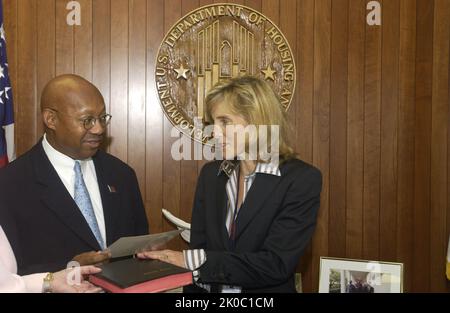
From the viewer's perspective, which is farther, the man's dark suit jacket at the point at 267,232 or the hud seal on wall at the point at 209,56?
the hud seal on wall at the point at 209,56

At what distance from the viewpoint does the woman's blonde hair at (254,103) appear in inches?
70.7

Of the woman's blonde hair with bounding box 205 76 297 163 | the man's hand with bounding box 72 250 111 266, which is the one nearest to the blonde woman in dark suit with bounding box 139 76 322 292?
the woman's blonde hair with bounding box 205 76 297 163

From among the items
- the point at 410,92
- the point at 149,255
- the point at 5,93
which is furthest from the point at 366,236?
Answer: the point at 5,93

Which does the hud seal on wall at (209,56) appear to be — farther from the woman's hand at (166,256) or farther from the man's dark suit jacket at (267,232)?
the woman's hand at (166,256)

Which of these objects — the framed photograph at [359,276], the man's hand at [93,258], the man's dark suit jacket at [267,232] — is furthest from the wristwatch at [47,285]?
the framed photograph at [359,276]

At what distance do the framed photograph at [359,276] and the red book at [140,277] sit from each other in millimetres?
1577

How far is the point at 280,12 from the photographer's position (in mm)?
2811

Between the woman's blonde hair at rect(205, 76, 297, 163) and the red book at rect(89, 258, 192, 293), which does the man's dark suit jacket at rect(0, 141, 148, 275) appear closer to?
the red book at rect(89, 258, 192, 293)

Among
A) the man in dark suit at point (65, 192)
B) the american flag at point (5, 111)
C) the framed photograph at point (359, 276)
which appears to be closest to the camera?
the man in dark suit at point (65, 192)

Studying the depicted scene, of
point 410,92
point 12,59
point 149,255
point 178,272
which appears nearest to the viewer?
point 178,272

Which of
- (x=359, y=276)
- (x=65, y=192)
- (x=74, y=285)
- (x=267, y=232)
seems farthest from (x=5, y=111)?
(x=359, y=276)

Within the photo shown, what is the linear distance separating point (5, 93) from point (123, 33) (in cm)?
84

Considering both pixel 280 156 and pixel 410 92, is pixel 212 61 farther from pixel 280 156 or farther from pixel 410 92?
pixel 410 92
